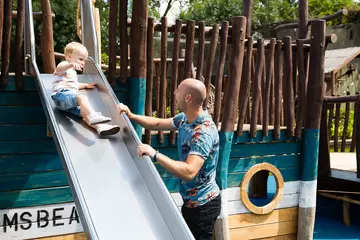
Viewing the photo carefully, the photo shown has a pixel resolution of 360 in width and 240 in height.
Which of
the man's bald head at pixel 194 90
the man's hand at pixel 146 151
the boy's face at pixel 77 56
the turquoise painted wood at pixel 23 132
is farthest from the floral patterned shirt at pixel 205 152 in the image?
the turquoise painted wood at pixel 23 132

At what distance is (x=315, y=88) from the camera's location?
5.98m

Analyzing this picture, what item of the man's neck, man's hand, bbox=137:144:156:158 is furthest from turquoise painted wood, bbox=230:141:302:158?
man's hand, bbox=137:144:156:158

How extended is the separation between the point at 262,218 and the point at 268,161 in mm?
697

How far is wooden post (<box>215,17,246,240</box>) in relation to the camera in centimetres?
530

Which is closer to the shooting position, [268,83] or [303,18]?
[268,83]

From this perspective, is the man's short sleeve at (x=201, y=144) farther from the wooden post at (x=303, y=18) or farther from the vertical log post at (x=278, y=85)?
the wooden post at (x=303, y=18)

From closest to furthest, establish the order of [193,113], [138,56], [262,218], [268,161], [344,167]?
[193,113]
[138,56]
[262,218]
[268,161]
[344,167]

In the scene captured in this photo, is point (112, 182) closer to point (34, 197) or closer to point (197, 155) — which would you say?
point (197, 155)

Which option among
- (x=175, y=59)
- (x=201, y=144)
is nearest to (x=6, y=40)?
(x=175, y=59)

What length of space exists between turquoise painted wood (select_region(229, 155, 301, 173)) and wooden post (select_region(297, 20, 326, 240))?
0.12m

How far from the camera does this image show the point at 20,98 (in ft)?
14.0

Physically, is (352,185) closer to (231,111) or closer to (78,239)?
(231,111)

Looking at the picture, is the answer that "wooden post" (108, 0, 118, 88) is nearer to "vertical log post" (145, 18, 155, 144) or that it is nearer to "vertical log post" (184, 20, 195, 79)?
"vertical log post" (145, 18, 155, 144)

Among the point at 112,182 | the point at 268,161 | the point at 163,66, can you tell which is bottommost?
the point at 268,161
